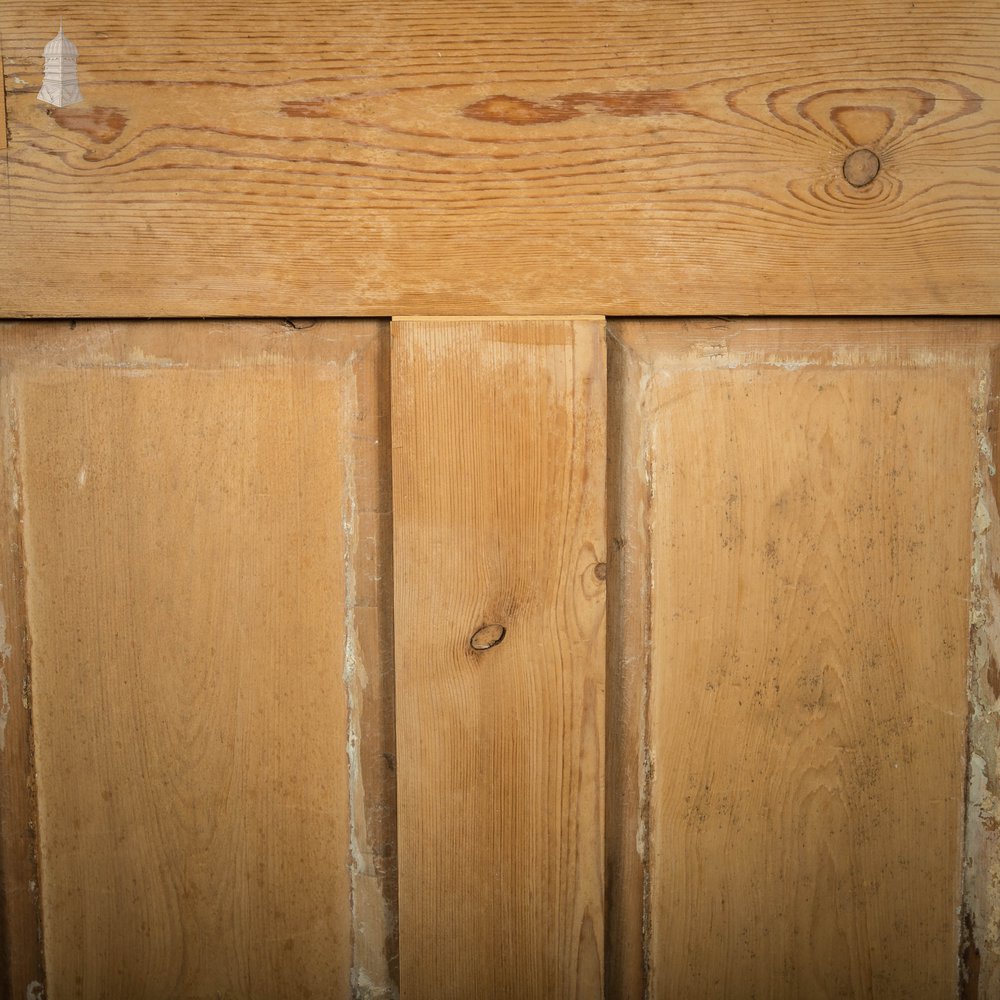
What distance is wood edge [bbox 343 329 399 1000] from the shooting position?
2.20 ft

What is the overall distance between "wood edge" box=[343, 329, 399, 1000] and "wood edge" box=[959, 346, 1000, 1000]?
49 centimetres

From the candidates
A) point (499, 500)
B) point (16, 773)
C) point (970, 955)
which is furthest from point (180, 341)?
point (970, 955)

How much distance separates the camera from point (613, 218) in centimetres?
64

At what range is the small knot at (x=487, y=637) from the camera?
26.0 inches

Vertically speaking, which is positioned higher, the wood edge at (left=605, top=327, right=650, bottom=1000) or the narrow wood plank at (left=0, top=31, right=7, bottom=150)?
the narrow wood plank at (left=0, top=31, right=7, bottom=150)

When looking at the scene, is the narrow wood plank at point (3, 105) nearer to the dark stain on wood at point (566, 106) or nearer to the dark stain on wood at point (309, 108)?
the dark stain on wood at point (309, 108)

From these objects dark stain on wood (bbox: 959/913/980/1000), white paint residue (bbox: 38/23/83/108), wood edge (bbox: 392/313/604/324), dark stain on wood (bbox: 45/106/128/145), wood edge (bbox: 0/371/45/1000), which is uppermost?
white paint residue (bbox: 38/23/83/108)

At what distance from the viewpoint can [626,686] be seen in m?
0.69

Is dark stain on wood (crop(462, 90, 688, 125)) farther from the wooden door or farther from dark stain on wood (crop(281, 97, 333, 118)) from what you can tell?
dark stain on wood (crop(281, 97, 333, 118))

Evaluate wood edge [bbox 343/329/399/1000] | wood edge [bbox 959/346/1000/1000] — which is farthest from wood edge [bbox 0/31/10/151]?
wood edge [bbox 959/346/1000/1000]

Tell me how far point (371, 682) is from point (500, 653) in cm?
12

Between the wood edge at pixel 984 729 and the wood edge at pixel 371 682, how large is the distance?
49cm

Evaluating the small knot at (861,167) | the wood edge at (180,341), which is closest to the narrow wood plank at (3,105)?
the wood edge at (180,341)

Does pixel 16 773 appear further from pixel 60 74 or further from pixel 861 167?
pixel 861 167
